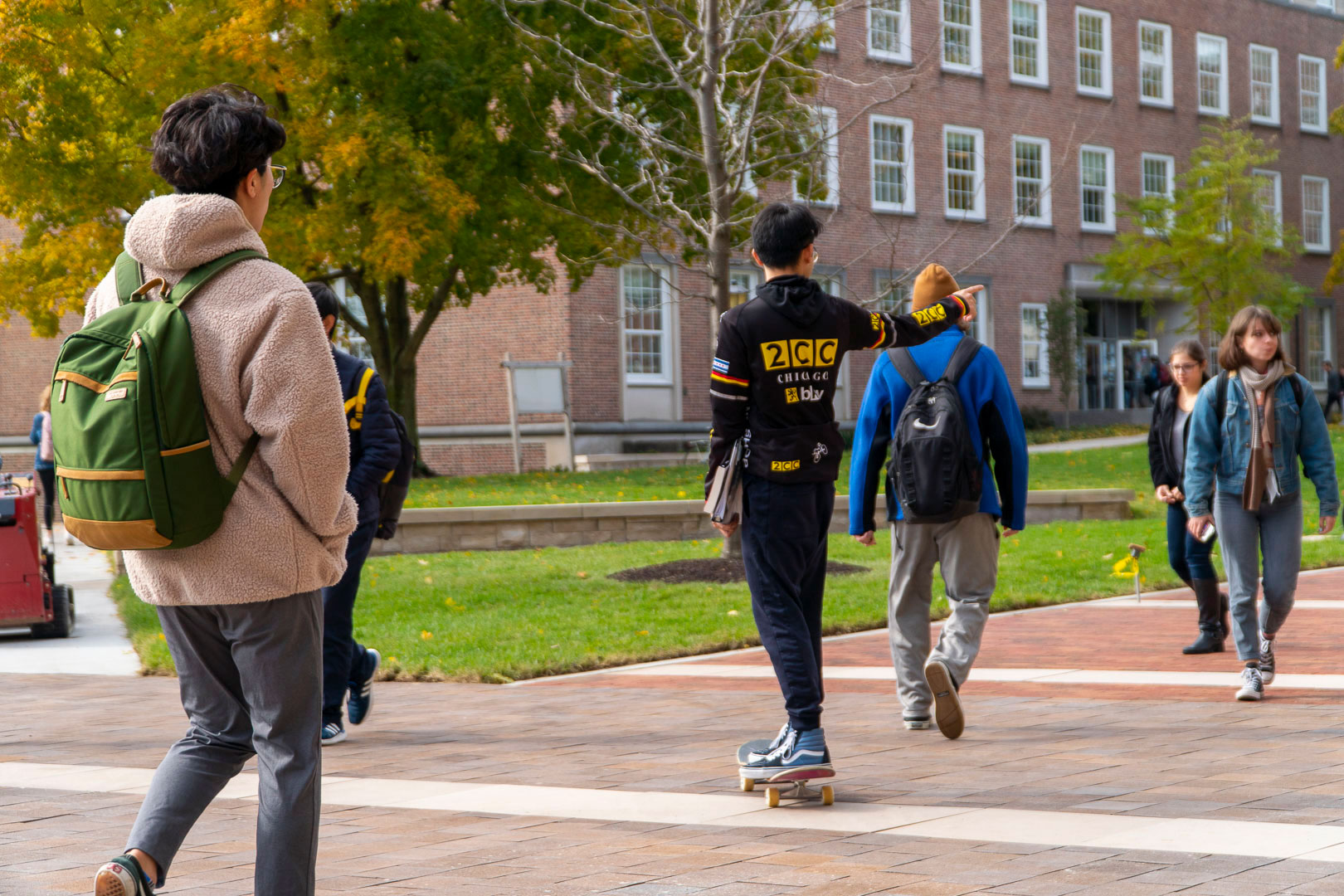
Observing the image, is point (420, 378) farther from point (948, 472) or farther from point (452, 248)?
point (948, 472)

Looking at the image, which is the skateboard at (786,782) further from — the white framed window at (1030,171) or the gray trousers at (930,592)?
the white framed window at (1030,171)

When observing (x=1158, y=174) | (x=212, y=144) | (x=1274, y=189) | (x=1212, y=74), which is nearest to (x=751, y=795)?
(x=212, y=144)

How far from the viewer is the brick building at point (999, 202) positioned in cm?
3061

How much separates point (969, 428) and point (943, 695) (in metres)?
1.08

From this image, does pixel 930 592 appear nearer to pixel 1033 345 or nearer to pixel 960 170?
pixel 960 170

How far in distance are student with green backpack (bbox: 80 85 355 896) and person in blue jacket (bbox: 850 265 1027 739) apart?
3.58 m

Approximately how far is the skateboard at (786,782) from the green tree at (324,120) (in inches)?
510

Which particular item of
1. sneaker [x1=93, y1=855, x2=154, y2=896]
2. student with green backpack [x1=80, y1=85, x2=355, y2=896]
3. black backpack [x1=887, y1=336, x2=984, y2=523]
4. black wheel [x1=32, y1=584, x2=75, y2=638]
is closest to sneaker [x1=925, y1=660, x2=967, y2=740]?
black backpack [x1=887, y1=336, x2=984, y2=523]

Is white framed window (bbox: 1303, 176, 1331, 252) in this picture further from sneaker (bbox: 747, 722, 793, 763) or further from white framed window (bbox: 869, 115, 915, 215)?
sneaker (bbox: 747, 722, 793, 763)

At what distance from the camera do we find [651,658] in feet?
32.0

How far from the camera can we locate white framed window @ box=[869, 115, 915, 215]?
115 feet

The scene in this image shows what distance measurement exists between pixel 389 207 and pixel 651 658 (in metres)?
9.87

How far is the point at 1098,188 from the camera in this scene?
40.6 m

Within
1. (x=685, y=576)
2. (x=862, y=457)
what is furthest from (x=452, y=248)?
(x=862, y=457)
